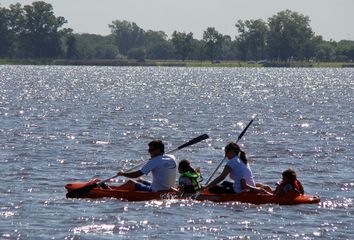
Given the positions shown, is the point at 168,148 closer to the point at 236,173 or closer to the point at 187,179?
the point at 187,179

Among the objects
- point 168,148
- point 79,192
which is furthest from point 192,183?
point 168,148

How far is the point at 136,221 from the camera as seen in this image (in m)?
22.5

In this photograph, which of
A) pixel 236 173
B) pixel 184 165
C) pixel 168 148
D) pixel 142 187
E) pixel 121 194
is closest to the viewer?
pixel 236 173

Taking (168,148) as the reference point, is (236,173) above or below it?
above

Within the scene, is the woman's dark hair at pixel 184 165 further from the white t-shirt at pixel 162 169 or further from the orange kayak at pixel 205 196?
the orange kayak at pixel 205 196

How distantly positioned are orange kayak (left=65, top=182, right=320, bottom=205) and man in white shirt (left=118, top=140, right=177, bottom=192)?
0.69 ft

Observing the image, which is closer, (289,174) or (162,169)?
(289,174)

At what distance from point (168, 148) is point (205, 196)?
14.0 metres

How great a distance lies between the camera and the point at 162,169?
974 inches

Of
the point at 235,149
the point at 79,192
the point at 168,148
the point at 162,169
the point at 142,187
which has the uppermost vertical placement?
the point at 235,149

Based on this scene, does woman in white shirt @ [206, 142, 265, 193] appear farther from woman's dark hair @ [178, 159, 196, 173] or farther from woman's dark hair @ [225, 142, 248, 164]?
woman's dark hair @ [178, 159, 196, 173]

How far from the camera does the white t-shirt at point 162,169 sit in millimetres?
24672

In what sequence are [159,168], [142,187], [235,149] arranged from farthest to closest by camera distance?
[142,187] → [159,168] → [235,149]

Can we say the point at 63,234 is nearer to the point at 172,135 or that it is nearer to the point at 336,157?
the point at 336,157
